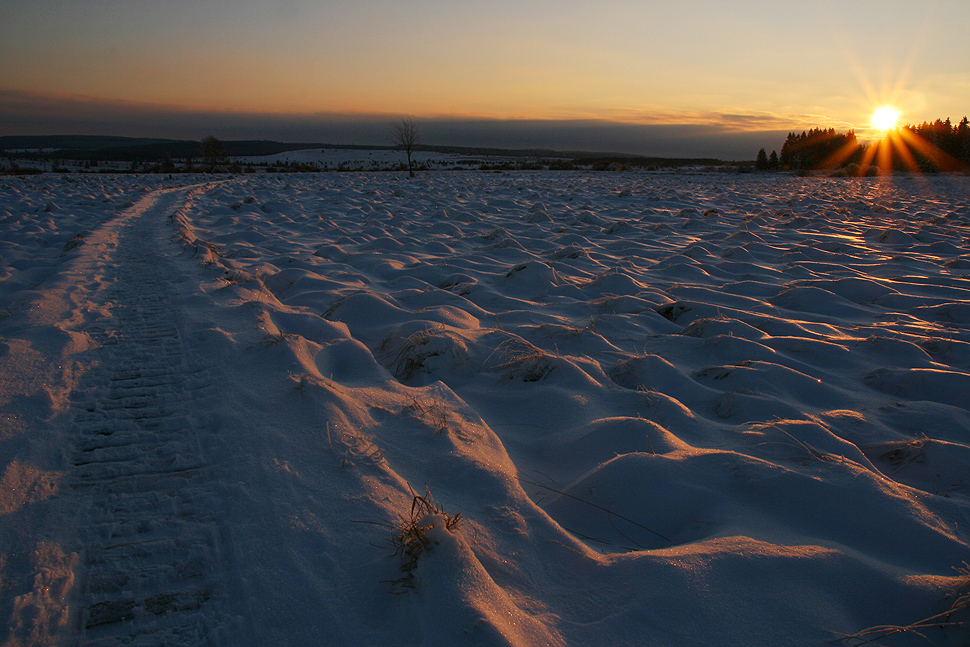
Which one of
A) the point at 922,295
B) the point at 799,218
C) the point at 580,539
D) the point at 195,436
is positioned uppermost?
the point at 799,218

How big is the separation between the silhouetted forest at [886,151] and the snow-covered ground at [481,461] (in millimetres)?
34826

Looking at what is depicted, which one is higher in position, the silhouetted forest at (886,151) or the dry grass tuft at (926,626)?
the silhouetted forest at (886,151)

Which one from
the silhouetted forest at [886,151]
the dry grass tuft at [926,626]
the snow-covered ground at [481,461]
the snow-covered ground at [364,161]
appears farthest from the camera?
the snow-covered ground at [364,161]

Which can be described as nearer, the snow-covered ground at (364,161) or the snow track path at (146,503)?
the snow track path at (146,503)

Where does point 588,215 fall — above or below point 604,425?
above

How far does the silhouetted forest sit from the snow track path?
37.5 metres

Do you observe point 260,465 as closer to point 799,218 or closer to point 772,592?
point 772,592

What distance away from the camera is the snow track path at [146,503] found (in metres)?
1.25

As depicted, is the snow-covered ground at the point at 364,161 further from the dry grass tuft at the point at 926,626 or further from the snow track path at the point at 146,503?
the dry grass tuft at the point at 926,626

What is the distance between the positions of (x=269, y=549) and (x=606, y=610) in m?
1.01

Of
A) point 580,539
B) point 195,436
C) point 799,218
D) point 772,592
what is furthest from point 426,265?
point 799,218

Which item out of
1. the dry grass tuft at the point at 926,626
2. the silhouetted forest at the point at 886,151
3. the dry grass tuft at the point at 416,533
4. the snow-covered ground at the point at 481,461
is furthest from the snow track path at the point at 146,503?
the silhouetted forest at the point at 886,151

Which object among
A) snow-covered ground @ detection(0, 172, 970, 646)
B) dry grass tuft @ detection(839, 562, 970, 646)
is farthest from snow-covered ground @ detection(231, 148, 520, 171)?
dry grass tuft @ detection(839, 562, 970, 646)

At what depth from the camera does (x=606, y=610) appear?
49.5 inches
